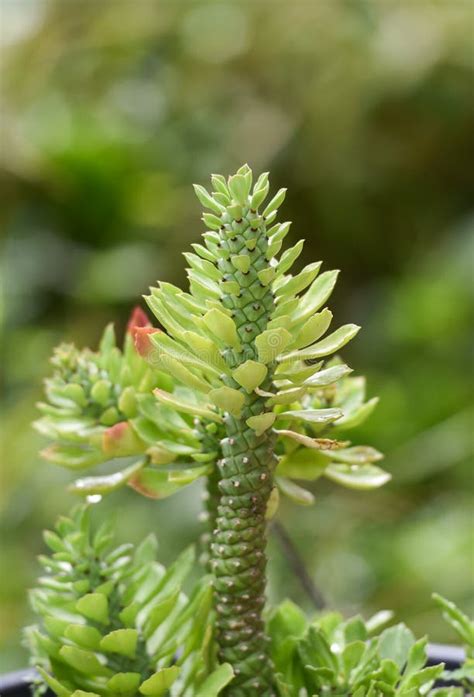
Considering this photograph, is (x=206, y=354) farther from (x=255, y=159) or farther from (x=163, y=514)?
(x=255, y=159)

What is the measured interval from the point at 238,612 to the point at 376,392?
1.20 metres

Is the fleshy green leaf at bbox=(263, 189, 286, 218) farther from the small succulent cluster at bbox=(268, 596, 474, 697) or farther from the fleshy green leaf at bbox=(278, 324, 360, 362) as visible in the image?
the small succulent cluster at bbox=(268, 596, 474, 697)

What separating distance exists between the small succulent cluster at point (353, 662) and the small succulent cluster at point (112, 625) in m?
0.04

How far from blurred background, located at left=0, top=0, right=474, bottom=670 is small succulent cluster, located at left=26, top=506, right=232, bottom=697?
1.23 meters

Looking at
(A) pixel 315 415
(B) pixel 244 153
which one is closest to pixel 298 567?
(A) pixel 315 415

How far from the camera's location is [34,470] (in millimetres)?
1479

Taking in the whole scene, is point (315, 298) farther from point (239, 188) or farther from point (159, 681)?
point (159, 681)

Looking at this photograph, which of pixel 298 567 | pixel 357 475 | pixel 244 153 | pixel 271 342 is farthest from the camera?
pixel 244 153

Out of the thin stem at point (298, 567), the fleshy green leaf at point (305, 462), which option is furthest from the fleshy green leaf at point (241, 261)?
the thin stem at point (298, 567)

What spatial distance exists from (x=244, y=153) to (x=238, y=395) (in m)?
1.68

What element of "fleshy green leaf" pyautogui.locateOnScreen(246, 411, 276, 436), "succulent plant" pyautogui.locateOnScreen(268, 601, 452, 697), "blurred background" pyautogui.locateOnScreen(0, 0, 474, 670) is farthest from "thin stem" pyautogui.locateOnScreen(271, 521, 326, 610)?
"blurred background" pyautogui.locateOnScreen(0, 0, 474, 670)

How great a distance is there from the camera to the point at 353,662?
0.39m

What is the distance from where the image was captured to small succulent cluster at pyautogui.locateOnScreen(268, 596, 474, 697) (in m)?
0.37

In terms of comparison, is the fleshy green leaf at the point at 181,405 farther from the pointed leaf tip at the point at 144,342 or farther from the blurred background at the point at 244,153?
the blurred background at the point at 244,153
